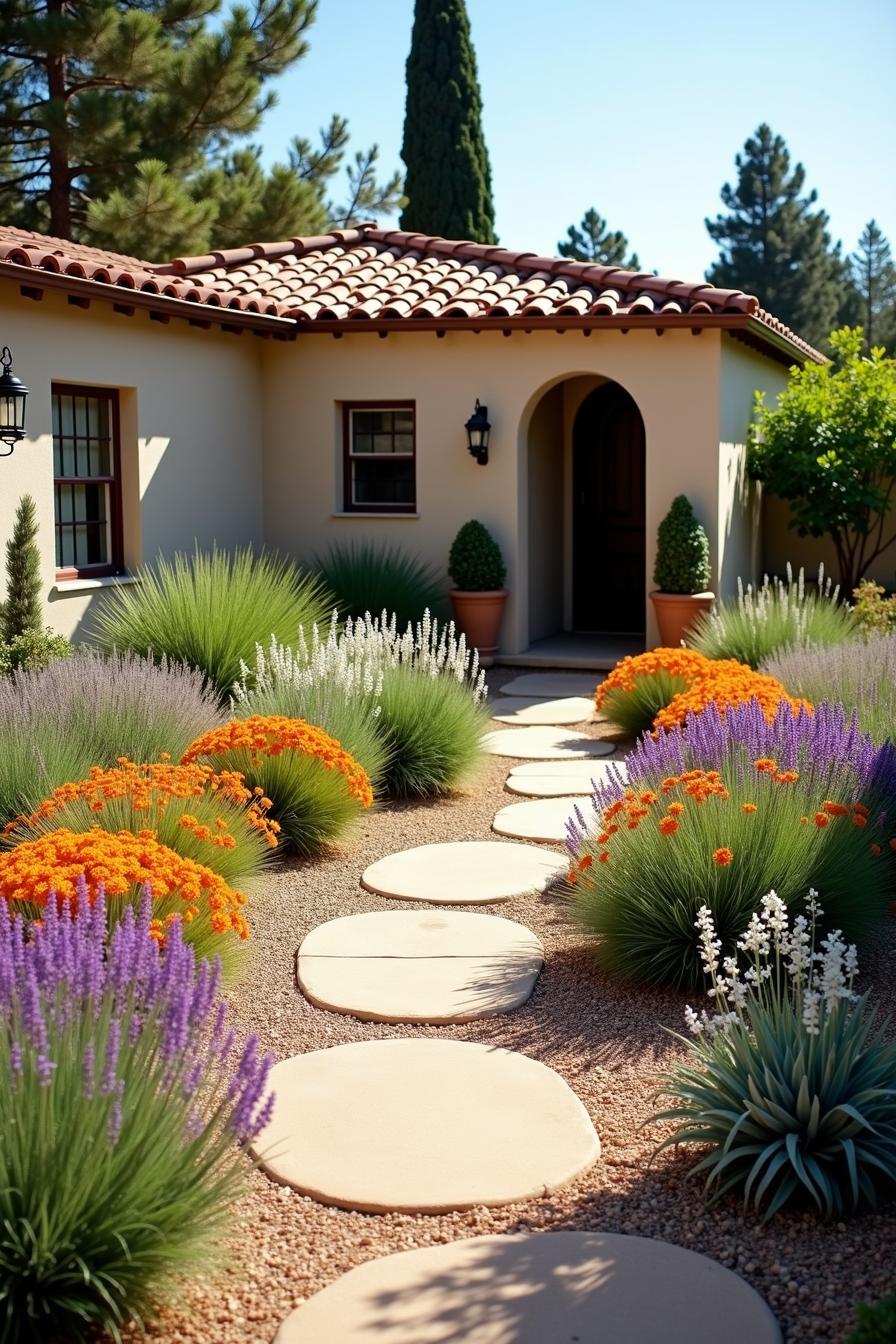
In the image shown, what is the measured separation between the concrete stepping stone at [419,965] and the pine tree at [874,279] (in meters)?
47.0

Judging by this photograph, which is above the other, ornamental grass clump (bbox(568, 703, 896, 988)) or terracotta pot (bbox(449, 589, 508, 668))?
terracotta pot (bbox(449, 589, 508, 668))

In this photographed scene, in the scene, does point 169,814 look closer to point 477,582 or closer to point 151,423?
point 151,423

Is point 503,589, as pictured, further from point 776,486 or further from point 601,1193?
point 601,1193

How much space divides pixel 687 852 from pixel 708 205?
139 ft

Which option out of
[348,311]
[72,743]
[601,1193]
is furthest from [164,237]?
[601,1193]

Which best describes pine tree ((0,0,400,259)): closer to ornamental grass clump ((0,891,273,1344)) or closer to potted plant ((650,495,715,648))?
potted plant ((650,495,715,648))

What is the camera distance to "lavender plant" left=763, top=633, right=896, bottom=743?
7.45 m

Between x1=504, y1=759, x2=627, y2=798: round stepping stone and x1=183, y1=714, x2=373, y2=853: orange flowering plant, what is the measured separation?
5.47 feet

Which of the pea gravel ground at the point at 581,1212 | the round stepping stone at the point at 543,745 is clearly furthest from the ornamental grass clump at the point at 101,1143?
the round stepping stone at the point at 543,745

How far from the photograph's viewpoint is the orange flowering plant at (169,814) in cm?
571

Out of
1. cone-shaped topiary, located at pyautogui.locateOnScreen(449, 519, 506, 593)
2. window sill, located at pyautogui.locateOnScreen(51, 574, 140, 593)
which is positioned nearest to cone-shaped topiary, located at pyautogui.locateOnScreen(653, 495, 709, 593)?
cone-shaped topiary, located at pyautogui.locateOnScreen(449, 519, 506, 593)

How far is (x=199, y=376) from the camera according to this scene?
13.2 m

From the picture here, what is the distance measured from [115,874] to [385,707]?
4016 mm

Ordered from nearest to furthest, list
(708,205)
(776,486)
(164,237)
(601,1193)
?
(601,1193) < (776,486) < (164,237) < (708,205)
